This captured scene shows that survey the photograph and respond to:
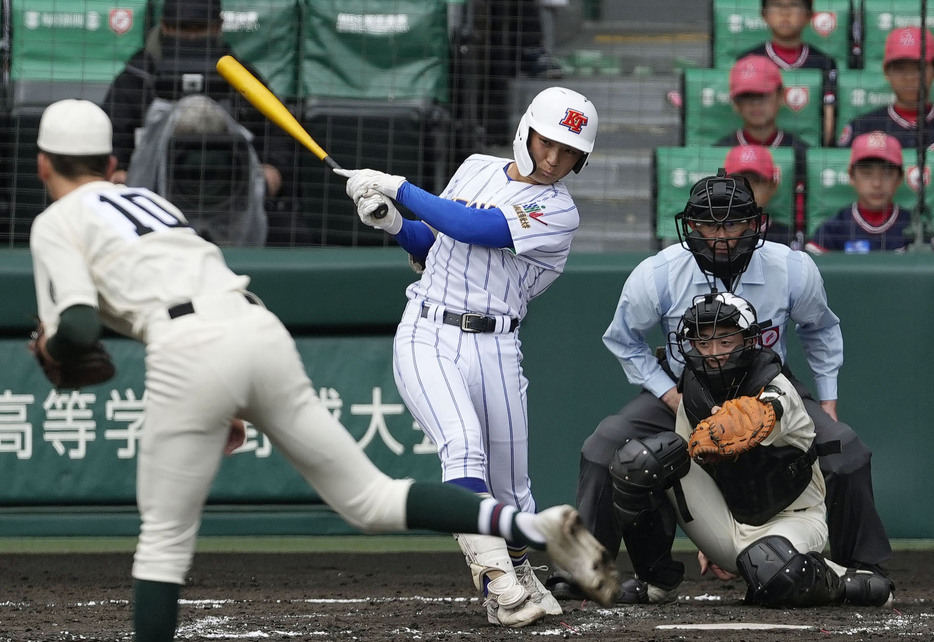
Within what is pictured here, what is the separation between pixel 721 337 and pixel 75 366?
6.59ft

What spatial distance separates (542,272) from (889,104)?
10.0 ft

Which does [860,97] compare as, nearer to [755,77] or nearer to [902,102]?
[902,102]

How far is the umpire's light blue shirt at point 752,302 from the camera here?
4.68m

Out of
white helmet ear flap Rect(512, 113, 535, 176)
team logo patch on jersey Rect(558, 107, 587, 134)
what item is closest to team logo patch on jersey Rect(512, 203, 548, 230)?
white helmet ear flap Rect(512, 113, 535, 176)

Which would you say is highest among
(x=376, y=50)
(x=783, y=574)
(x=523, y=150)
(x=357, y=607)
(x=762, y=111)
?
(x=376, y=50)

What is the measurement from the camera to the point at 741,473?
14.6ft

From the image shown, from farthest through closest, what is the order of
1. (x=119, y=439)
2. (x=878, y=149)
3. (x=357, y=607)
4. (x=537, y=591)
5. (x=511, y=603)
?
(x=878, y=149)
(x=119, y=439)
(x=357, y=607)
(x=537, y=591)
(x=511, y=603)

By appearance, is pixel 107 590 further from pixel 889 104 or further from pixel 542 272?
pixel 889 104

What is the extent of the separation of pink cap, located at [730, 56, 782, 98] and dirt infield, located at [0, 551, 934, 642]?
2.26 metres

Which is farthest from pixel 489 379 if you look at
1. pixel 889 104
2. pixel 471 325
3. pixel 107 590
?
pixel 889 104

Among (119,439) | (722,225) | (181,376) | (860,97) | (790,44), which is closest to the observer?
(181,376)

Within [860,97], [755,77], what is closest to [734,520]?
[755,77]

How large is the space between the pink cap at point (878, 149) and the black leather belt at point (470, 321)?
267cm

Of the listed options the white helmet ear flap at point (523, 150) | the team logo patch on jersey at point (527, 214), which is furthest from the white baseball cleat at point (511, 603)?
the white helmet ear flap at point (523, 150)
